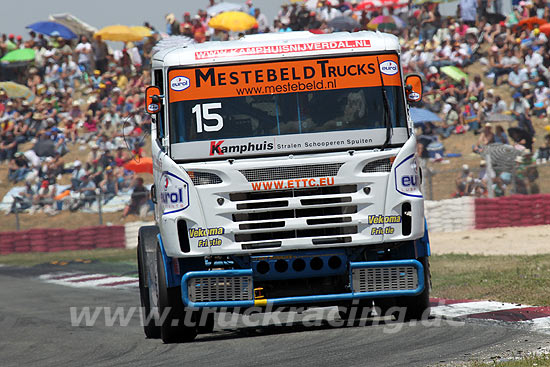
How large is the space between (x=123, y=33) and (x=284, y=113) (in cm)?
2370

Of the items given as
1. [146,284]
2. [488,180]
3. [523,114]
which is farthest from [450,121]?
[146,284]

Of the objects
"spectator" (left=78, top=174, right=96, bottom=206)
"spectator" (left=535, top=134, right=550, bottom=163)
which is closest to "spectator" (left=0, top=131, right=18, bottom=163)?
"spectator" (left=78, top=174, right=96, bottom=206)

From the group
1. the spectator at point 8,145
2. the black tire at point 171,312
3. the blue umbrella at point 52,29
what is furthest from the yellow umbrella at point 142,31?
the black tire at point 171,312

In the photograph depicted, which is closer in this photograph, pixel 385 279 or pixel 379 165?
pixel 379 165

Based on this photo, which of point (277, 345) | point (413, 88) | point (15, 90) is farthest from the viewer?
point (15, 90)

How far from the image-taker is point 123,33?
1244 inches

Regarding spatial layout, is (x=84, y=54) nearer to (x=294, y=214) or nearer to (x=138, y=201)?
(x=138, y=201)

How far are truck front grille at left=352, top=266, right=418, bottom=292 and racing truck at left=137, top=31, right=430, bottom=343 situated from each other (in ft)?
0.04

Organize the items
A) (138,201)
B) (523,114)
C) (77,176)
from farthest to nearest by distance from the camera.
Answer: (77,176), (138,201), (523,114)

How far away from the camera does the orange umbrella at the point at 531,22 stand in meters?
26.7

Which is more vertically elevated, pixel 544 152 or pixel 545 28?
pixel 545 28

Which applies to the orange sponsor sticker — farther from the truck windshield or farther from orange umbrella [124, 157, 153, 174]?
orange umbrella [124, 157, 153, 174]

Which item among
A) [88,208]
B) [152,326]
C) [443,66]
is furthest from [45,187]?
[152,326]

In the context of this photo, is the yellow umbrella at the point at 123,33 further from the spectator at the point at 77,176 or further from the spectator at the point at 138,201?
the spectator at the point at 138,201
